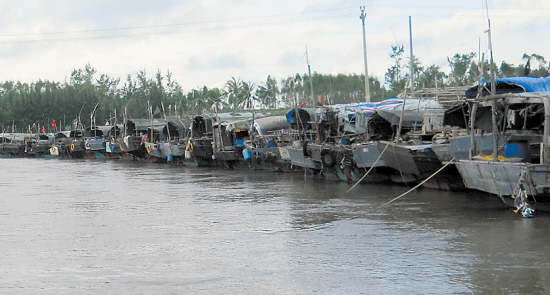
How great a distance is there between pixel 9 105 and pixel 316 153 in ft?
187

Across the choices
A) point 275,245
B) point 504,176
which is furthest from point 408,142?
point 275,245

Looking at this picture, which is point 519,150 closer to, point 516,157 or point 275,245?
point 516,157

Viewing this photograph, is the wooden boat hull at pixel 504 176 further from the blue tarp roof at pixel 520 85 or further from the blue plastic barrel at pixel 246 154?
the blue plastic barrel at pixel 246 154

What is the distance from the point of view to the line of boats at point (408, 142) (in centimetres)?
1101

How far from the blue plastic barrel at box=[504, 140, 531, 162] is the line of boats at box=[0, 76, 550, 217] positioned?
0.02 m

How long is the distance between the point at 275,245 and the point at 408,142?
795 centimetres

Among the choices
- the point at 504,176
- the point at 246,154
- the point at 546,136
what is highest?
the point at 546,136

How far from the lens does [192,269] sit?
812 centimetres

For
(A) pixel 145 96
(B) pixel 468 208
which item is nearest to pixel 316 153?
(B) pixel 468 208

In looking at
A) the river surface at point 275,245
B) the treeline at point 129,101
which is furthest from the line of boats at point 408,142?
the treeline at point 129,101

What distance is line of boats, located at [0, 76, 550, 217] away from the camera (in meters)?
11.0

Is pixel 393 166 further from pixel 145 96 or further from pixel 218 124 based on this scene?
pixel 145 96

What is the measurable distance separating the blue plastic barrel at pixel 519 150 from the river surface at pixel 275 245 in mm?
1070

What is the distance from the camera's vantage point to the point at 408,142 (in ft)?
54.7
